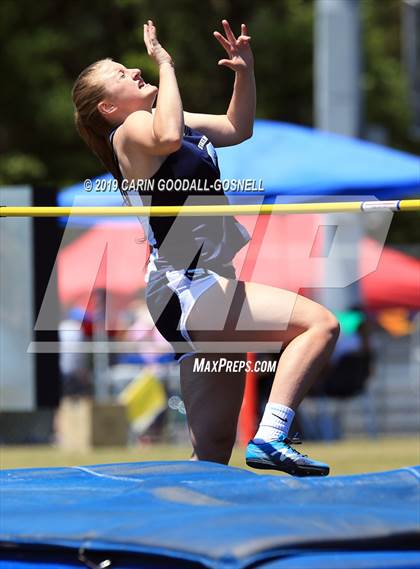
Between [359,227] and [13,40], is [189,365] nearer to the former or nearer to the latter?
[359,227]

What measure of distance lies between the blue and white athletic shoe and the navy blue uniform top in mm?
657

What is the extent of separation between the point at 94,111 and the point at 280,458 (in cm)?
143

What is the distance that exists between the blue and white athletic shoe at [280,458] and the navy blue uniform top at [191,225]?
2.16ft

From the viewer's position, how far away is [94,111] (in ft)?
16.3

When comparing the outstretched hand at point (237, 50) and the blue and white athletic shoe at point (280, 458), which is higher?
the outstretched hand at point (237, 50)

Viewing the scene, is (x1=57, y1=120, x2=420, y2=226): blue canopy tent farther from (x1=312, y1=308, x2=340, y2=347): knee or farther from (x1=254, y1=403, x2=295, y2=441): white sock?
(x1=254, y1=403, x2=295, y2=441): white sock

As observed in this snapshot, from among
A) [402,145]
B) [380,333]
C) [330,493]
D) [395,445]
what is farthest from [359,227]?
[402,145]

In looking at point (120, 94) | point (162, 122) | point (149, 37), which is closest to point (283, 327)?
point (162, 122)

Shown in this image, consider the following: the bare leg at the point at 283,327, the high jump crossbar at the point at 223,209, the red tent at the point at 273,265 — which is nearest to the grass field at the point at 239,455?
the red tent at the point at 273,265

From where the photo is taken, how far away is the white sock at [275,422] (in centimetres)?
464

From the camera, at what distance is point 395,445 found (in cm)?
1311

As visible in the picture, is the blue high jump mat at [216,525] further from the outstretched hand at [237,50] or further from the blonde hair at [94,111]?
the outstretched hand at [237,50]

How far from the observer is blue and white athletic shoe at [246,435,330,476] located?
4609 mm

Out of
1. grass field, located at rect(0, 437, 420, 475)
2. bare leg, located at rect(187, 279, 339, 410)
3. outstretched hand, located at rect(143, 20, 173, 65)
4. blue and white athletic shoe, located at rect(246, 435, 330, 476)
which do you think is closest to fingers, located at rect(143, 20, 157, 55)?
outstretched hand, located at rect(143, 20, 173, 65)
